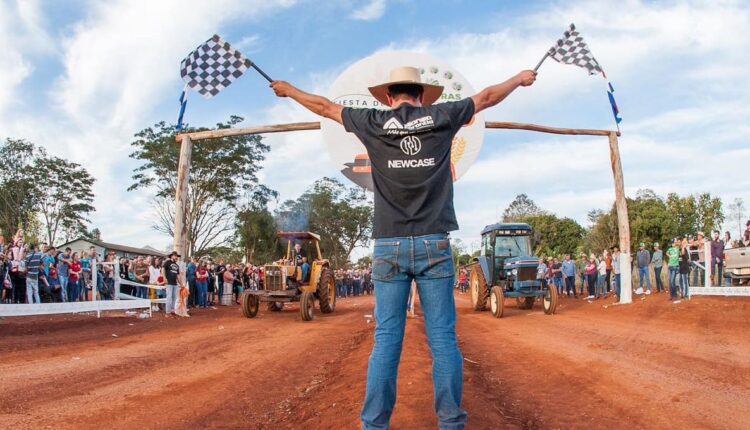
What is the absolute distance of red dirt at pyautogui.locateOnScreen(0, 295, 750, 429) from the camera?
3953 millimetres

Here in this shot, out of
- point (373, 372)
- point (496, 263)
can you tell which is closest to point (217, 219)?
point (496, 263)

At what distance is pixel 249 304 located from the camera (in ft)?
49.1

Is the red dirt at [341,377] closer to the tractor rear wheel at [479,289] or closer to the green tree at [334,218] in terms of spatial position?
the tractor rear wheel at [479,289]

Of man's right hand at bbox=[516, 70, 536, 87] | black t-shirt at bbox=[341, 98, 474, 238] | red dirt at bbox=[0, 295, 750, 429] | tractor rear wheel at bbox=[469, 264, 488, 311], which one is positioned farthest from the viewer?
tractor rear wheel at bbox=[469, 264, 488, 311]

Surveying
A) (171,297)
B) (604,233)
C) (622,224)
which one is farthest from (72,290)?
(604,233)

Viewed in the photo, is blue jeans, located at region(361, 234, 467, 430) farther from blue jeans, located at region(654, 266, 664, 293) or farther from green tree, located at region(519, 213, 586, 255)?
green tree, located at region(519, 213, 586, 255)

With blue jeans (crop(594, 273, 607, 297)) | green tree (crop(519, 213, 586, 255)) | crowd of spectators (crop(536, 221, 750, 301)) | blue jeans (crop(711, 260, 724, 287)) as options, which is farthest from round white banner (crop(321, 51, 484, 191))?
green tree (crop(519, 213, 586, 255))

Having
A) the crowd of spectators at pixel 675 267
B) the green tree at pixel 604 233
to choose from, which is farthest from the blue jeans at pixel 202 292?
the green tree at pixel 604 233

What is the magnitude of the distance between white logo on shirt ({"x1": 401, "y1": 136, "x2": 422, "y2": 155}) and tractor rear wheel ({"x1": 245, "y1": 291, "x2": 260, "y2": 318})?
12658 millimetres

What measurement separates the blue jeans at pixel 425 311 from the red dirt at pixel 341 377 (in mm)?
687

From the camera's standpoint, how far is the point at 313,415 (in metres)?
3.99

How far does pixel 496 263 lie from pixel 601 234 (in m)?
31.4

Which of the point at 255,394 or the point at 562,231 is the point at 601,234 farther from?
the point at 255,394

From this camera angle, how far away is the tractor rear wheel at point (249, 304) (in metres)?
14.8
